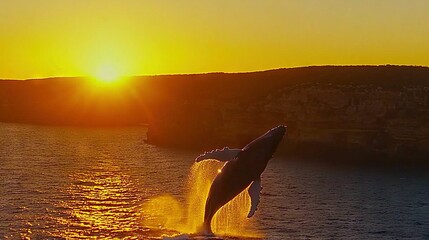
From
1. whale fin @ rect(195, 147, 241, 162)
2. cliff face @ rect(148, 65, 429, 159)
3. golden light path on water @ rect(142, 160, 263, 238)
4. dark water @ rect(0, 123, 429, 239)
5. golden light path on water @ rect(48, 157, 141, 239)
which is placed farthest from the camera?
cliff face @ rect(148, 65, 429, 159)

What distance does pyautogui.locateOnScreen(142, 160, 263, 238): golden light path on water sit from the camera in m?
29.0

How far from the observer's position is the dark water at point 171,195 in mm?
38219

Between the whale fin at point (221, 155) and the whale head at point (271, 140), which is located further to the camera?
the whale head at point (271, 140)

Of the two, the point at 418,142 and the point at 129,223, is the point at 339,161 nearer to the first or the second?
the point at 418,142

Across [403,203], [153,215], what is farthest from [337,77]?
[153,215]

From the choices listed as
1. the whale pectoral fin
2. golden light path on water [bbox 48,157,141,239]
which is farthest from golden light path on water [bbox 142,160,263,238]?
the whale pectoral fin

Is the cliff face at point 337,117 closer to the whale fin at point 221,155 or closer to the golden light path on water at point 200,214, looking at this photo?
the golden light path on water at point 200,214

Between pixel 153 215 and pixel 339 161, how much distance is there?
53.0 m

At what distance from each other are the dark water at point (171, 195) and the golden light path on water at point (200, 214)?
81cm

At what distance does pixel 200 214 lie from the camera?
4197cm

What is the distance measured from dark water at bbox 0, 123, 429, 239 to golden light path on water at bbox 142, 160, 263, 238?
81 centimetres

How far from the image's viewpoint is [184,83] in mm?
172000

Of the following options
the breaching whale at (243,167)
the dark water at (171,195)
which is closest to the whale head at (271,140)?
the breaching whale at (243,167)

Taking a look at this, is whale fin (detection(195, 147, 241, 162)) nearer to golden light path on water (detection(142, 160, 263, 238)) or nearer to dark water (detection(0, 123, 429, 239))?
golden light path on water (detection(142, 160, 263, 238))
